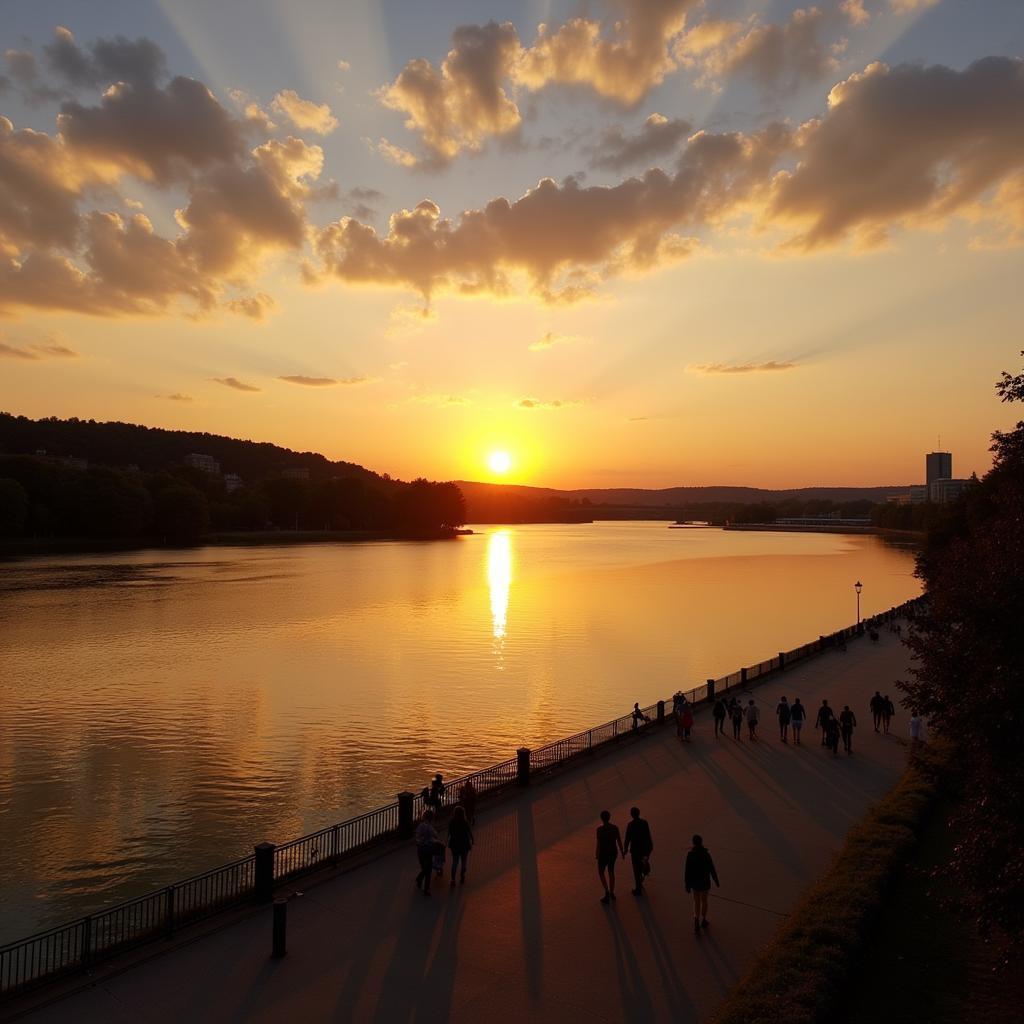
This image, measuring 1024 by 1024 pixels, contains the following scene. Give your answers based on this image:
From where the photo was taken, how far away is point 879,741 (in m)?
24.7

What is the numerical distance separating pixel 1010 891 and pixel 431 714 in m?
25.7

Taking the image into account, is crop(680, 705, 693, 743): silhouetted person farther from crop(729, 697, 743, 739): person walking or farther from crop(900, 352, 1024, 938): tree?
crop(900, 352, 1024, 938): tree

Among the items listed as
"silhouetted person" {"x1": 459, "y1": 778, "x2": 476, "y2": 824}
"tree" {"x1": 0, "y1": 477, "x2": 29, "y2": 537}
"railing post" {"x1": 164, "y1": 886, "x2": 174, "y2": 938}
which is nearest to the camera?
"railing post" {"x1": 164, "y1": 886, "x2": 174, "y2": 938}

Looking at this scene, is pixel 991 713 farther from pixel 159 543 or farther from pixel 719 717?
pixel 159 543

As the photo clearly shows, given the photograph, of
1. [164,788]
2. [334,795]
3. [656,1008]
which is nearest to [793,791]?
[656,1008]

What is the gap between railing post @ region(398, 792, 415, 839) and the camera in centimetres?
1620

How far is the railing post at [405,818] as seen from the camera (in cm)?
1620

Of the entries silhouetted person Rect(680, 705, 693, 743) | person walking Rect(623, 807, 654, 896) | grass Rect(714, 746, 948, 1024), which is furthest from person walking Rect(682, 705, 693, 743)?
person walking Rect(623, 807, 654, 896)

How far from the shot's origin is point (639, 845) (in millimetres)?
13297

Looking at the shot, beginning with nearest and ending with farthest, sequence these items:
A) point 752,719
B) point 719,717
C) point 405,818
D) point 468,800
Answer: point 405,818 → point 468,800 → point 752,719 → point 719,717

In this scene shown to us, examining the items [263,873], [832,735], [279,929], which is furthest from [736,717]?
[279,929]

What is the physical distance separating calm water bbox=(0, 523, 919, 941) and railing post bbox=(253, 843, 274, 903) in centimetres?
511

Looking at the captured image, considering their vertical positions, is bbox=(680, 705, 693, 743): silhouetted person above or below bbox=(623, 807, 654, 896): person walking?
below

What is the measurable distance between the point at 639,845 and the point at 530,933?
2.47 m
